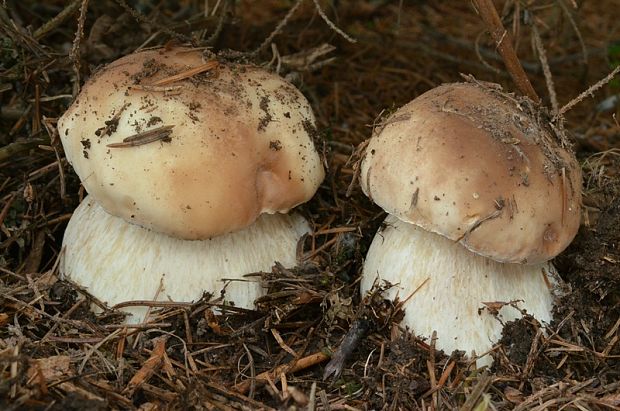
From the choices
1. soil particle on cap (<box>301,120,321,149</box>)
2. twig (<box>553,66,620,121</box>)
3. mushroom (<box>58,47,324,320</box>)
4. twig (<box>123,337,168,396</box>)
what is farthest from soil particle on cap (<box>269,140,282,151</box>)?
twig (<box>553,66,620,121</box>)

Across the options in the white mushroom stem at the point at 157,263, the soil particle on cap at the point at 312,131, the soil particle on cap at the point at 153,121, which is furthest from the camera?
the soil particle on cap at the point at 312,131

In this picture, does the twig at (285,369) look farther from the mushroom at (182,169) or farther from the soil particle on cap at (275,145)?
the soil particle on cap at (275,145)

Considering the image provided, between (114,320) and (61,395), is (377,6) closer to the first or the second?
(114,320)

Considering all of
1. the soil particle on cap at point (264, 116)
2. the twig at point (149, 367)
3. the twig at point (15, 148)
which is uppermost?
the soil particle on cap at point (264, 116)

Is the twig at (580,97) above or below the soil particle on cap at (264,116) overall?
above

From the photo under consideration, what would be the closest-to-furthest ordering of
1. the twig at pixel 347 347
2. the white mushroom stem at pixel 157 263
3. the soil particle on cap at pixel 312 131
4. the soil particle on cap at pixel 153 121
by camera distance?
the soil particle on cap at pixel 153 121 → the twig at pixel 347 347 → the white mushroom stem at pixel 157 263 → the soil particle on cap at pixel 312 131

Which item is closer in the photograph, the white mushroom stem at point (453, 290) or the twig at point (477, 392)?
the twig at point (477, 392)

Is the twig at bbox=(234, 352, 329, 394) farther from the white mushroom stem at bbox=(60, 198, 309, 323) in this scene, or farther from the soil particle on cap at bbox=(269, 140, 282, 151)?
the soil particle on cap at bbox=(269, 140, 282, 151)

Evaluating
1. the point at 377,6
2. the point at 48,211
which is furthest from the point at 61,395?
the point at 377,6

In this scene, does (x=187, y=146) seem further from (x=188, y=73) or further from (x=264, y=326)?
(x=264, y=326)

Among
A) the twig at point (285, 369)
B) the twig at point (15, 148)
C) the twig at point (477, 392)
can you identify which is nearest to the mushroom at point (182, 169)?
the twig at point (285, 369)
